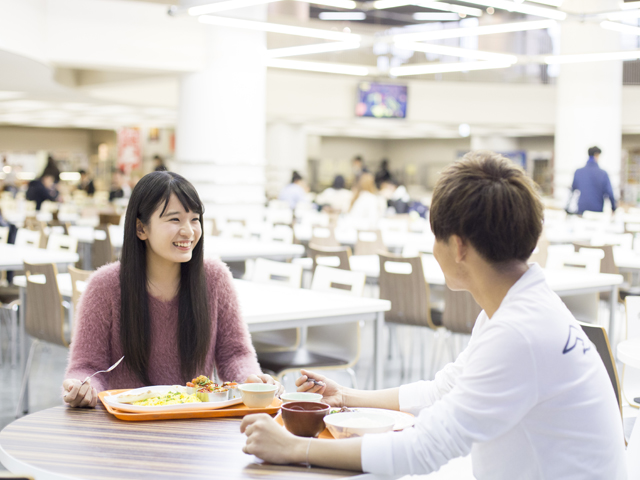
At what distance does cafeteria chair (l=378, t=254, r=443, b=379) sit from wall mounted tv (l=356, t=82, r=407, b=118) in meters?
10.9

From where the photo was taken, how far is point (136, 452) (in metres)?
1.42

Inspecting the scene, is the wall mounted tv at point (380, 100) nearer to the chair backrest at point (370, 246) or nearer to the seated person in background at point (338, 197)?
the seated person in background at point (338, 197)

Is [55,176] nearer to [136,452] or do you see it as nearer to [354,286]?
[354,286]

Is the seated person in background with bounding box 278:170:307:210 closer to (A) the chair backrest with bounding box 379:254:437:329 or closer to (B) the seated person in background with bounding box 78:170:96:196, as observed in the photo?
(B) the seated person in background with bounding box 78:170:96:196

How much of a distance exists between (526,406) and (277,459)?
0.42 meters

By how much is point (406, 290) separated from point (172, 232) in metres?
2.52

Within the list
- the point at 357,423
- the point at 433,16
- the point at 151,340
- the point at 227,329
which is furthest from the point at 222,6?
the point at 433,16

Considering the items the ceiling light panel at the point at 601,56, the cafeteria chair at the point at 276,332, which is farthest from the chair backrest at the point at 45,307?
the ceiling light panel at the point at 601,56

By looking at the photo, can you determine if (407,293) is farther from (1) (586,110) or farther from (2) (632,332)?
(1) (586,110)

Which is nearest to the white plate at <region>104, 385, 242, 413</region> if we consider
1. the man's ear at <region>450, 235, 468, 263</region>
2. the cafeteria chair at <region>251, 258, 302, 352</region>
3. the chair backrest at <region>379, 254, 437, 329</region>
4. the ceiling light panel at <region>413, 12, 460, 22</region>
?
the man's ear at <region>450, 235, 468, 263</region>

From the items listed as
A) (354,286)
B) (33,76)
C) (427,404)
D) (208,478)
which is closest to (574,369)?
(427,404)

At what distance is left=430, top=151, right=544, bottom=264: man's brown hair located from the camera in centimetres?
135

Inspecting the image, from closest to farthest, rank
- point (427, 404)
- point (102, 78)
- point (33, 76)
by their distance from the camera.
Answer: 1. point (427, 404)
2. point (33, 76)
3. point (102, 78)

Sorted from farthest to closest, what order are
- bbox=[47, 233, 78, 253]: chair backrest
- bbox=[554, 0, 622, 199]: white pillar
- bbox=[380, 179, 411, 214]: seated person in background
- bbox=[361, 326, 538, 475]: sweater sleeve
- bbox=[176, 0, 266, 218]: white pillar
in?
bbox=[554, 0, 622, 199]: white pillar < bbox=[380, 179, 411, 214]: seated person in background < bbox=[176, 0, 266, 218]: white pillar < bbox=[47, 233, 78, 253]: chair backrest < bbox=[361, 326, 538, 475]: sweater sleeve
